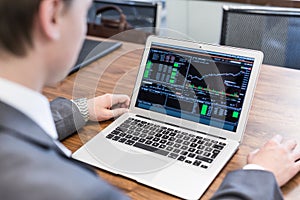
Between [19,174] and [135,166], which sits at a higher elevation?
[19,174]

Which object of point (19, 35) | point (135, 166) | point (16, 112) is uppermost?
point (19, 35)

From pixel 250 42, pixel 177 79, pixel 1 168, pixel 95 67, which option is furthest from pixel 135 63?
pixel 1 168

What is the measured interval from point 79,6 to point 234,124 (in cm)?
57

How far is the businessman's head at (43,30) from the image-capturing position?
585 millimetres

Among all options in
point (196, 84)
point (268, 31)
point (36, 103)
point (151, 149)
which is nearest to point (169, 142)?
point (151, 149)

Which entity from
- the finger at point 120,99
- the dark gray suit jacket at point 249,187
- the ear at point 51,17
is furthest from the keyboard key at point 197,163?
the ear at point 51,17

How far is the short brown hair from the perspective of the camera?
58cm

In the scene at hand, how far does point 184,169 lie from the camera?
95cm

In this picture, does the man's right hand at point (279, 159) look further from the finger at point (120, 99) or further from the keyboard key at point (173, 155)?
the finger at point (120, 99)

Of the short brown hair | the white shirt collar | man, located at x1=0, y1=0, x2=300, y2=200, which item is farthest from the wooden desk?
the short brown hair

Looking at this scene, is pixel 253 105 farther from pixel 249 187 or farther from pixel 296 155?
pixel 249 187

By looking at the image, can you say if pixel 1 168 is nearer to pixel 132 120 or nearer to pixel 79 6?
pixel 79 6

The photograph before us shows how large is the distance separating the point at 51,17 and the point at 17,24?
0.05 m

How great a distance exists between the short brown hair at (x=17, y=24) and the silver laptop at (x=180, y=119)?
457 millimetres
